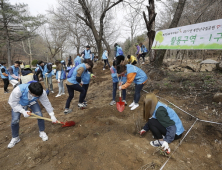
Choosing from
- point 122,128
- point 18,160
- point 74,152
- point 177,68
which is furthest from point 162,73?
point 18,160

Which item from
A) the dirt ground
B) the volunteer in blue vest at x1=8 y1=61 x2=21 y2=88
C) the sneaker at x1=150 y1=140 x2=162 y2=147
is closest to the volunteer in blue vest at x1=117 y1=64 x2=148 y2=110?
the dirt ground

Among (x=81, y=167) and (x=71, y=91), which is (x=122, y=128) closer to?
(x=81, y=167)

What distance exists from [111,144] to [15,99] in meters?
1.89

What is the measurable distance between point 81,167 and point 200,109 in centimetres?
306

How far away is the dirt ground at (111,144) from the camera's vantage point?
1.94 m

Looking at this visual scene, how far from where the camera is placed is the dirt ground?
1.94m

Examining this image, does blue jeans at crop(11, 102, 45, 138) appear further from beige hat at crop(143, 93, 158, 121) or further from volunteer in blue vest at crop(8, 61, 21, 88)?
volunteer in blue vest at crop(8, 61, 21, 88)

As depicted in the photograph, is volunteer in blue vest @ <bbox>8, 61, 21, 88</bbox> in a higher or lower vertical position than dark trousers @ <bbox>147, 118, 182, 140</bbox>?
higher

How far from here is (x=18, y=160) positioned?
2.17 metres

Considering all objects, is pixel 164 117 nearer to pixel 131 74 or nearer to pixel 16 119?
pixel 131 74

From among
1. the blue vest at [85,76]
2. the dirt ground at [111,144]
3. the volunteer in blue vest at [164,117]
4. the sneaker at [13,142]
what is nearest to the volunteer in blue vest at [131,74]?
the dirt ground at [111,144]

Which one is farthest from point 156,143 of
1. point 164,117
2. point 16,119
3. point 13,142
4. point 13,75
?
point 13,75

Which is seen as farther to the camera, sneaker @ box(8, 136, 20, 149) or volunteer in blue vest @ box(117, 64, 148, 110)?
volunteer in blue vest @ box(117, 64, 148, 110)

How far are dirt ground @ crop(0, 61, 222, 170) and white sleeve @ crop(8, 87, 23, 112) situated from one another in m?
0.85
